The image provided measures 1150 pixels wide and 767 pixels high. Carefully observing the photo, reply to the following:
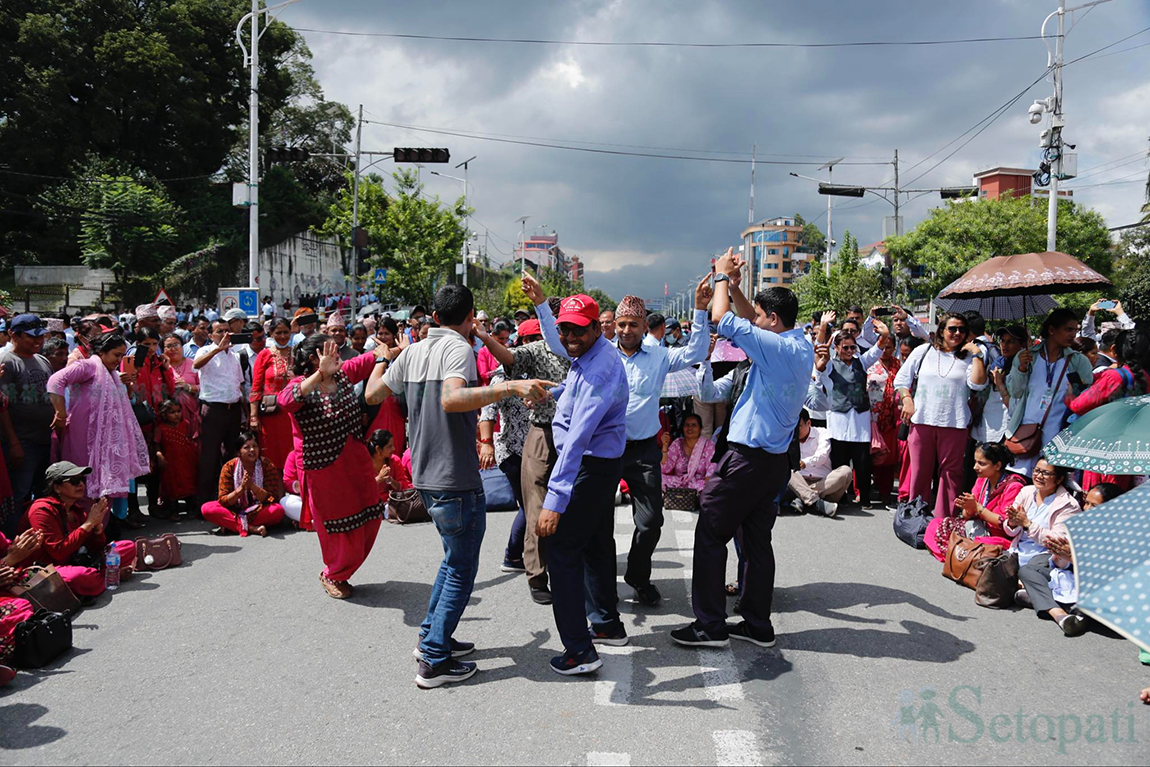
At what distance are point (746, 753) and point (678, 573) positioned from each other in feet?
8.67

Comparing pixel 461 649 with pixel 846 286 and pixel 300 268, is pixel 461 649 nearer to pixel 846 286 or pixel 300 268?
pixel 846 286

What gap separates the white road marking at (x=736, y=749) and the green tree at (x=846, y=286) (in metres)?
25.7

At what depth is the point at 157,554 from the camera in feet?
19.9

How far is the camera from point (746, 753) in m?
3.30

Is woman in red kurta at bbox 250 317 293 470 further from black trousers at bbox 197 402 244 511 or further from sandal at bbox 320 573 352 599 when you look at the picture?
sandal at bbox 320 573 352 599

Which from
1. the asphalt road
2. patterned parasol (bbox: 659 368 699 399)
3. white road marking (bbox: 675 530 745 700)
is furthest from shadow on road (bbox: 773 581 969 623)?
patterned parasol (bbox: 659 368 699 399)

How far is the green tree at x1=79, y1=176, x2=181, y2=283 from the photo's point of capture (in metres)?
28.8

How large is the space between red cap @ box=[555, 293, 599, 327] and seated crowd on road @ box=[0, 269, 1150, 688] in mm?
11

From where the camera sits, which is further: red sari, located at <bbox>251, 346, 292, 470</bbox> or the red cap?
red sari, located at <bbox>251, 346, 292, 470</bbox>

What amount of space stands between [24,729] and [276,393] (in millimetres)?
4274

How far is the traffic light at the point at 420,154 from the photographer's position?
22.2 meters

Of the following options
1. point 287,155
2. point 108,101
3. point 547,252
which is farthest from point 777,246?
point 108,101

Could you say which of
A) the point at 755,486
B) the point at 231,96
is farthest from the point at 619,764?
the point at 231,96

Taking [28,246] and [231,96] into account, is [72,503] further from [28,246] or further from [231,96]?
[231,96]
